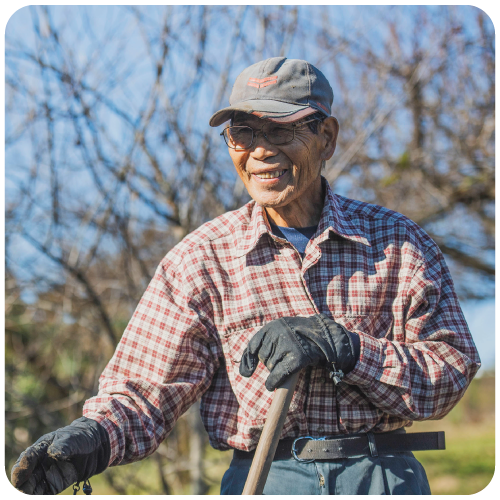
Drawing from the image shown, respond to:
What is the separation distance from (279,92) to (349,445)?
133 cm

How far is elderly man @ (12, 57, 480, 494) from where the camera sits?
1884 mm

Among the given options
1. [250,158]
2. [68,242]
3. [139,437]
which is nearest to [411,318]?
[250,158]

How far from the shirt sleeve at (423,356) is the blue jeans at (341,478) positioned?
0.21 m

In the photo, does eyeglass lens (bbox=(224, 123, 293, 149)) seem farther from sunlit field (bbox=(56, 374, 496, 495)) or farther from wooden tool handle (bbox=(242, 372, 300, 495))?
sunlit field (bbox=(56, 374, 496, 495))

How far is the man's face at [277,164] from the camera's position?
6.93ft

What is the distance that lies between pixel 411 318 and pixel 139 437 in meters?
1.10

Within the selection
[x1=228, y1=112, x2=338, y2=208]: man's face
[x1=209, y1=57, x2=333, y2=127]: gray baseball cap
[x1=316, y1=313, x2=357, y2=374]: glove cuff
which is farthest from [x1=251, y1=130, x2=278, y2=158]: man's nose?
[x1=316, y1=313, x2=357, y2=374]: glove cuff

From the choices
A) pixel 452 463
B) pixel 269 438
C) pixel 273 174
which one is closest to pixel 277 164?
pixel 273 174

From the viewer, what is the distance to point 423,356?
1.98m

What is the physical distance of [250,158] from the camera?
7.00ft

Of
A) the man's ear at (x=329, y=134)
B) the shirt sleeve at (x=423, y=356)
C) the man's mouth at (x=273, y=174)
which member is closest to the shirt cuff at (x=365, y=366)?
the shirt sleeve at (x=423, y=356)

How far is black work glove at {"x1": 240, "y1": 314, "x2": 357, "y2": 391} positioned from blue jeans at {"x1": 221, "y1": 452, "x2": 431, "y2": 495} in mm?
338

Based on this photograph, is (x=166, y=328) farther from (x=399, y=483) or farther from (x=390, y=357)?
(x=399, y=483)

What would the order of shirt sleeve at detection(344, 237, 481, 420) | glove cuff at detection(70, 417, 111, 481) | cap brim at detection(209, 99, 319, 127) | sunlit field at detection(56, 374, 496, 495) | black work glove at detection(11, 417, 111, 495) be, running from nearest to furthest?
1. black work glove at detection(11, 417, 111, 495)
2. glove cuff at detection(70, 417, 111, 481)
3. shirt sleeve at detection(344, 237, 481, 420)
4. cap brim at detection(209, 99, 319, 127)
5. sunlit field at detection(56, 374, 496, 495)
